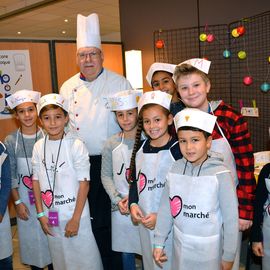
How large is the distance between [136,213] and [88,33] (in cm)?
120

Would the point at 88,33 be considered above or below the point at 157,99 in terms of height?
above

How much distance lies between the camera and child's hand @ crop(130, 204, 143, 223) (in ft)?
5.60

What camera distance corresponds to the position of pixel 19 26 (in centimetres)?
877

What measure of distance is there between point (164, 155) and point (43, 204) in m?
0.82

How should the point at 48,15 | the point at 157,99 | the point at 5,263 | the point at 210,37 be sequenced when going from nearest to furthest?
1. the point at 157,99
2. the point at 5,263
3. the point at 210,37
4. the point at 48,15

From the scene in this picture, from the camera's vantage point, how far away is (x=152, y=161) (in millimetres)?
1697

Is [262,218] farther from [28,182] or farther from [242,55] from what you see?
[242,55]

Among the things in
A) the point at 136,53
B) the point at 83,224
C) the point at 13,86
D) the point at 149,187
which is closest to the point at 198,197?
the point at 149,187

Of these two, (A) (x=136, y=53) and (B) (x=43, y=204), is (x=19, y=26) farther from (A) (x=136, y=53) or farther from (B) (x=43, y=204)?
(B) (x=43, y=204)

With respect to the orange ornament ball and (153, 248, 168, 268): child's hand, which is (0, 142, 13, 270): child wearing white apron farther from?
the orange ornament ball

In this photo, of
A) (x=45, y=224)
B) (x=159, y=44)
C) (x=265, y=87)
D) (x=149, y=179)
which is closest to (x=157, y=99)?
(x=149, y=179)

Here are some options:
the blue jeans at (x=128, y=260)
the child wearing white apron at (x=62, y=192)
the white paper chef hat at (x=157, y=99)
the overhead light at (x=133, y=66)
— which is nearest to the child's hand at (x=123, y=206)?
the child wearing white apron at (x=62, y=192)

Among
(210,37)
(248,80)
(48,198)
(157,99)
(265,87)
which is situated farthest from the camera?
(210,37)

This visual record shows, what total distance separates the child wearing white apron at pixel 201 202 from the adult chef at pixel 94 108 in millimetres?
763
